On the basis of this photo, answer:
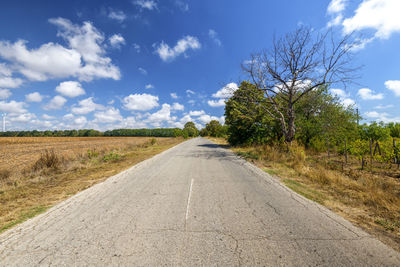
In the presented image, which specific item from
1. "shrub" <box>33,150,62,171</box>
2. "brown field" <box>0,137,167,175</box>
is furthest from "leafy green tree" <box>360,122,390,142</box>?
"brown field" <box>0,137,167,175</box>

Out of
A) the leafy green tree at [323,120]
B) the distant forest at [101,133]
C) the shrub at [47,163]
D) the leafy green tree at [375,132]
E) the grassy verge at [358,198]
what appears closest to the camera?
the grassy verge at [358,198]

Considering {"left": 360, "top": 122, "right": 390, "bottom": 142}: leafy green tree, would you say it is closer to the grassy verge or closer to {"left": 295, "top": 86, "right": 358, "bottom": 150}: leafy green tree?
{"left": 295, "top": 86, "right": 358, "bottom": 150}: leafy green tree

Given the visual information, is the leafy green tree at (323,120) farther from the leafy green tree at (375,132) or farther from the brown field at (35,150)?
the brown field at (35,150)

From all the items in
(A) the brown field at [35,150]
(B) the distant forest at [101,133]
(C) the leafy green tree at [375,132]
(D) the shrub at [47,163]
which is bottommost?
(A) the brown field at [35,150]

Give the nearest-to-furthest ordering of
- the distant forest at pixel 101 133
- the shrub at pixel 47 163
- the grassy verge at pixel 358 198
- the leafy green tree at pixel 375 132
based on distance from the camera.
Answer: the grassy verge at pixel 358 198
the shrub at pixel 47 163
the leafy green tree at pixel 375 132
the distant forest at pixel 101 133

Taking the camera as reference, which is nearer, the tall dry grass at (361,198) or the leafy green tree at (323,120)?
the tall dry grass at (361,198)

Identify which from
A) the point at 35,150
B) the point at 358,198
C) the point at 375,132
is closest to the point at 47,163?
the point at 358,198

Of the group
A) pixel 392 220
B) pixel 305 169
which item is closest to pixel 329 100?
pixel 305 169

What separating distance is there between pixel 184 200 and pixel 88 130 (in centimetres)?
15184

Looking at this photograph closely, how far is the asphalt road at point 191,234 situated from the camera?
7.27 ft

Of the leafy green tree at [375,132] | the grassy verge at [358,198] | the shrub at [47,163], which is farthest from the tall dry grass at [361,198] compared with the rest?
the shrub at [47,163]

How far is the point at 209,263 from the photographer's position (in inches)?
83.7

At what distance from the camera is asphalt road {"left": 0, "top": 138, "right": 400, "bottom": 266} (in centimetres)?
222

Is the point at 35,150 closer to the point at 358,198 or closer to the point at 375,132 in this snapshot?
the point at 358,198
